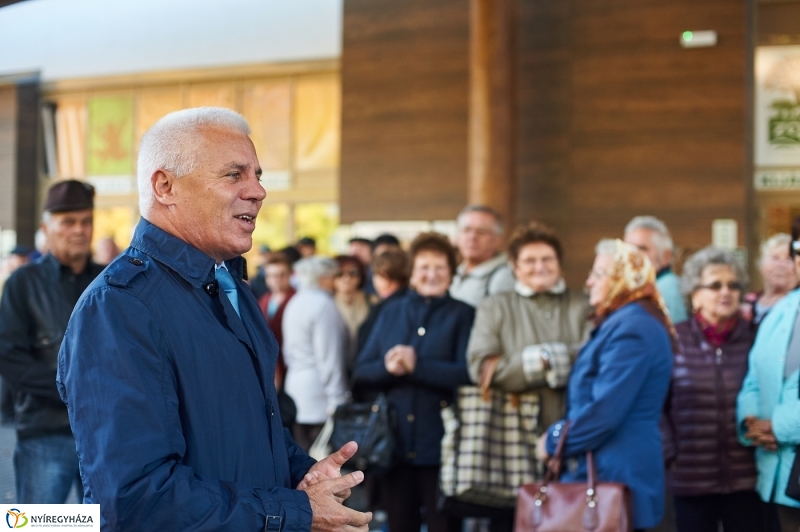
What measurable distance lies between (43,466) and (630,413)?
2.41m

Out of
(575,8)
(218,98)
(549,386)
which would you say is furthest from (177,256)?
(218,98)

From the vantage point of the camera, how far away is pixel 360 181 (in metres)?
10.7

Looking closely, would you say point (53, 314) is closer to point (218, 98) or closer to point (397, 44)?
point (397, 44)

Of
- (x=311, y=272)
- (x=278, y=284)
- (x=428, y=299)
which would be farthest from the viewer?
(x=278, y=284)

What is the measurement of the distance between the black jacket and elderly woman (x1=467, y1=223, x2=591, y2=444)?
1.89m

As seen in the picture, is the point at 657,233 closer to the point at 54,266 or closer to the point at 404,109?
the point at 54,266

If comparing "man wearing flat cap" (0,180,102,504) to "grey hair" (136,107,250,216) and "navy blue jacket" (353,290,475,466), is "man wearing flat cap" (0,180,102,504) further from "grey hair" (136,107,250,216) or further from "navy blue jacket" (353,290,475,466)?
"grey hair" (136,107,250,216)

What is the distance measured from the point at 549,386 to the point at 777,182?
5989 mm

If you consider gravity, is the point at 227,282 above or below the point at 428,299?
above

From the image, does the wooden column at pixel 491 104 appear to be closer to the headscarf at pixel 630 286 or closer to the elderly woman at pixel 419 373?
the elderly woman at pixel 419 373

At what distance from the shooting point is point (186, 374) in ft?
5.77

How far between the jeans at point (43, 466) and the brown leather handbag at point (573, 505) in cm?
187

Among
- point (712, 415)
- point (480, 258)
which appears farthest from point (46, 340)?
point (712, 415)

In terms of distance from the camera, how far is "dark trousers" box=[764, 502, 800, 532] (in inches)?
135
